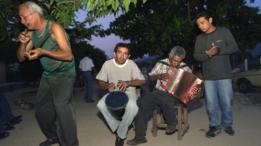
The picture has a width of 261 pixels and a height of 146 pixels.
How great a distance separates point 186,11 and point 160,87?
5.94 metres

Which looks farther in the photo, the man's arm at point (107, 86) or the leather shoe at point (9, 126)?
the leather shoe at point (9, 126)

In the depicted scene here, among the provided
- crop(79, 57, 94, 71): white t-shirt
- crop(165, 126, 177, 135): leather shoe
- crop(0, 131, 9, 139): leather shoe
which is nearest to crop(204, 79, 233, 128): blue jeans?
crop(165, 126, 177, 135): leather shoe

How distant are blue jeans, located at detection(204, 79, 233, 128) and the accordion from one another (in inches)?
6.5

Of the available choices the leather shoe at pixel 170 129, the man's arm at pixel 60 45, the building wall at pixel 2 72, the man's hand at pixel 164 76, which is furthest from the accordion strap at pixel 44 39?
the building wall at pixel 2 72

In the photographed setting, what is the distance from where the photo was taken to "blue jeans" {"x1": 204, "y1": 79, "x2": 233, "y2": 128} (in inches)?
272

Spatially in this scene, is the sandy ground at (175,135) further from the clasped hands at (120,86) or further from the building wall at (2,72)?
the building wall at (2,72)

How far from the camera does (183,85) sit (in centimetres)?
704

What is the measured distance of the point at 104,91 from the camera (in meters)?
7.38

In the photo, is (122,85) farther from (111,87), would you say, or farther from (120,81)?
(111,87)

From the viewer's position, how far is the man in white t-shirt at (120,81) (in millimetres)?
6668

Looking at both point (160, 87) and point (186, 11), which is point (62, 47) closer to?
point (160, 87)

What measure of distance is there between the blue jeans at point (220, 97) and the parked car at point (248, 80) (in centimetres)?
1008

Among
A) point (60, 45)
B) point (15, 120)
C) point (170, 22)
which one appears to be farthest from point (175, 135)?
point (170, 22)

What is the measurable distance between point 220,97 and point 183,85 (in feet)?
1.94
